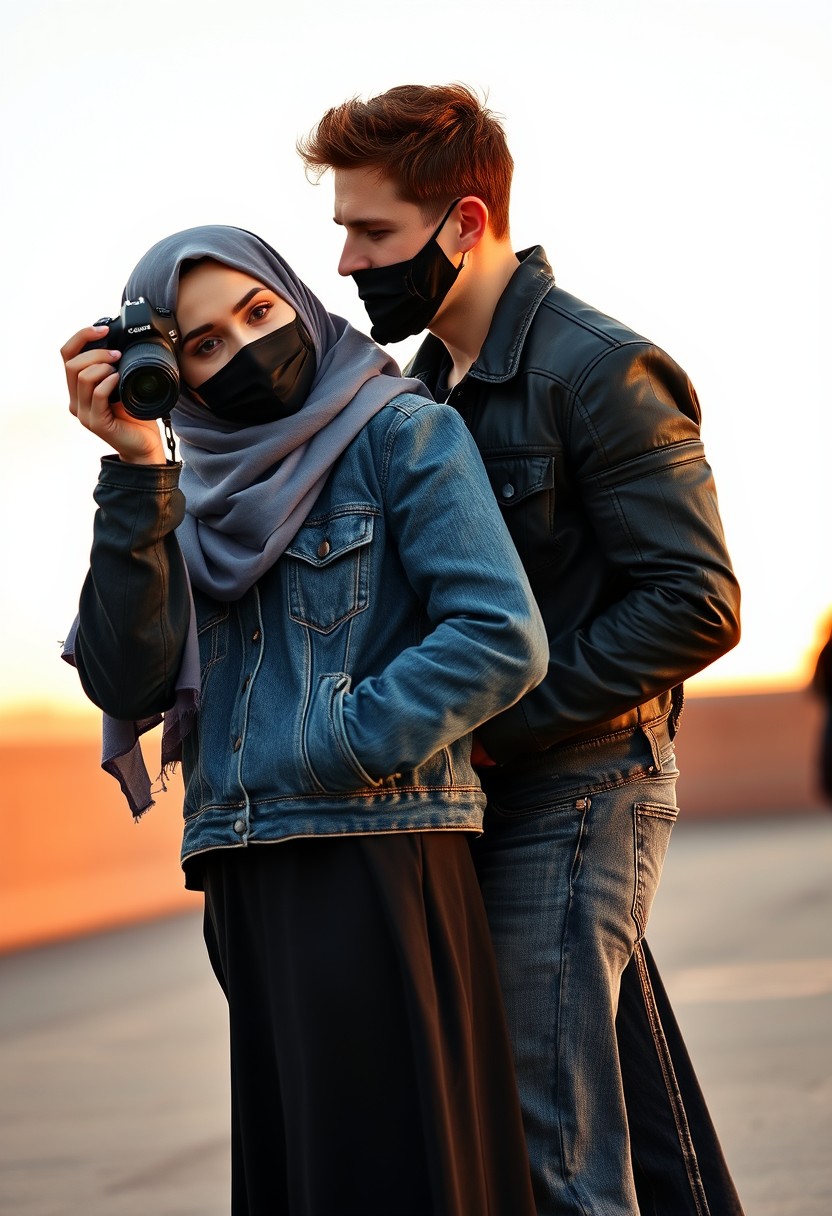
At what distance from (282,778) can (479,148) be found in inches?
52.2

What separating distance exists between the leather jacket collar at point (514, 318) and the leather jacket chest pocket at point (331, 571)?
56 centimetres

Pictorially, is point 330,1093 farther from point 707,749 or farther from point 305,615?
point 707,749

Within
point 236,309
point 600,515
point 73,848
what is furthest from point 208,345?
point 73,848

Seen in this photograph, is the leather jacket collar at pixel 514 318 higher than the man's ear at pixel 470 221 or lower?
lower

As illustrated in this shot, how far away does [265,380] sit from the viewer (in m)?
2.69

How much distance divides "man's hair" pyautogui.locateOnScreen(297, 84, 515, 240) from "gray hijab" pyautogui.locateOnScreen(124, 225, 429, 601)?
1.24 feet

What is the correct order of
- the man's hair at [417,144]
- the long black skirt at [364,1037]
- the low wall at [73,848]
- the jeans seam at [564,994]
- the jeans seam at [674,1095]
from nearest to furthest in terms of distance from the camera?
the long black skirt at [364,1037] < the jeans seam at [564,994] < the man's hair at [417,144] < the jeans seam at [674,1095] < the low wall at [73,848]

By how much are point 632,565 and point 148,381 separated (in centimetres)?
94

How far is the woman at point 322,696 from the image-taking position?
8.25ft

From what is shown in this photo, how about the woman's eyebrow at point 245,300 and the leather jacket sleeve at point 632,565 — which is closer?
the woman's eyebrow at point 245,300

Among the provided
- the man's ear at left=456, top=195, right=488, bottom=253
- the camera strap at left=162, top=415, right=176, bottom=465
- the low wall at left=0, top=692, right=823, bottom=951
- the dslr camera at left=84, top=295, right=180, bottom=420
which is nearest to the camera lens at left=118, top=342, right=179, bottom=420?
the dslr camera at left=84, top=295, right=180, bottom=420

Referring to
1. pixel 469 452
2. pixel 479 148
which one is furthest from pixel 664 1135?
pixel 479 148

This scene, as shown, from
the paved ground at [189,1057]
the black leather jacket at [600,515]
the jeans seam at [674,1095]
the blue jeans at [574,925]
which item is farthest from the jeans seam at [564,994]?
the paved ground at [189,1057]

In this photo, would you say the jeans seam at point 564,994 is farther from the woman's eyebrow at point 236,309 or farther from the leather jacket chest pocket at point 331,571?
the woman's eyebrow at point 236,309
